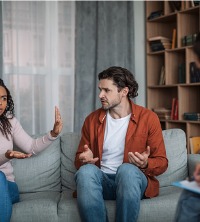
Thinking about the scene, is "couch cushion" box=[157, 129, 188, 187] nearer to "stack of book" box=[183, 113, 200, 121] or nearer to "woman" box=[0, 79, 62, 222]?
"woman" box=[0, 79, 62, 222]

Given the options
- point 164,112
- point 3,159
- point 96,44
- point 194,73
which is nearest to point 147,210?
point 3,159

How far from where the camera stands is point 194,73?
383 cm

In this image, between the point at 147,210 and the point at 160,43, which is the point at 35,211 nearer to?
the point at 147,210

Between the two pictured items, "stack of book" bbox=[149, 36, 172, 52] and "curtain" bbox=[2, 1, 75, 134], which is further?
"stack of book" bbox=[149, 36, 172, 52]

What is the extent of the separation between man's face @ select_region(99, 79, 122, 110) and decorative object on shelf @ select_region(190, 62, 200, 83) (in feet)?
5.38

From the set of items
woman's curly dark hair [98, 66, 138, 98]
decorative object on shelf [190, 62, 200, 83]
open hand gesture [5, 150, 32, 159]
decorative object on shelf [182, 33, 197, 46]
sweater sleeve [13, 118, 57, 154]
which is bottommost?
open hand gesture [5, 150, 32, 159]

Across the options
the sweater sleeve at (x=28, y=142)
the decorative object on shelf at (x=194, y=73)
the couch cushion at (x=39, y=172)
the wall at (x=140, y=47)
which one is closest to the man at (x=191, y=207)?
the sweater sleeve at (x=28, y=142)

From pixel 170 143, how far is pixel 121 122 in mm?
412

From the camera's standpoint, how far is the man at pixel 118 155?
1.99m

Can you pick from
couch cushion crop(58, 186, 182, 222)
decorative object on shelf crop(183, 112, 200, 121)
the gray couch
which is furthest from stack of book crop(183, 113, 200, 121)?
couch cushion crop(58, 186, 182, 222)

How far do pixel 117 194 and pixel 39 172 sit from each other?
70 centimetres

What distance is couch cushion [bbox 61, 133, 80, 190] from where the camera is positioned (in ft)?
8.34

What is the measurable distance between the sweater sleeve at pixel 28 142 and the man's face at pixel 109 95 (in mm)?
406

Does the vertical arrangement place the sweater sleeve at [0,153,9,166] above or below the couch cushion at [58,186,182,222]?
→ above
